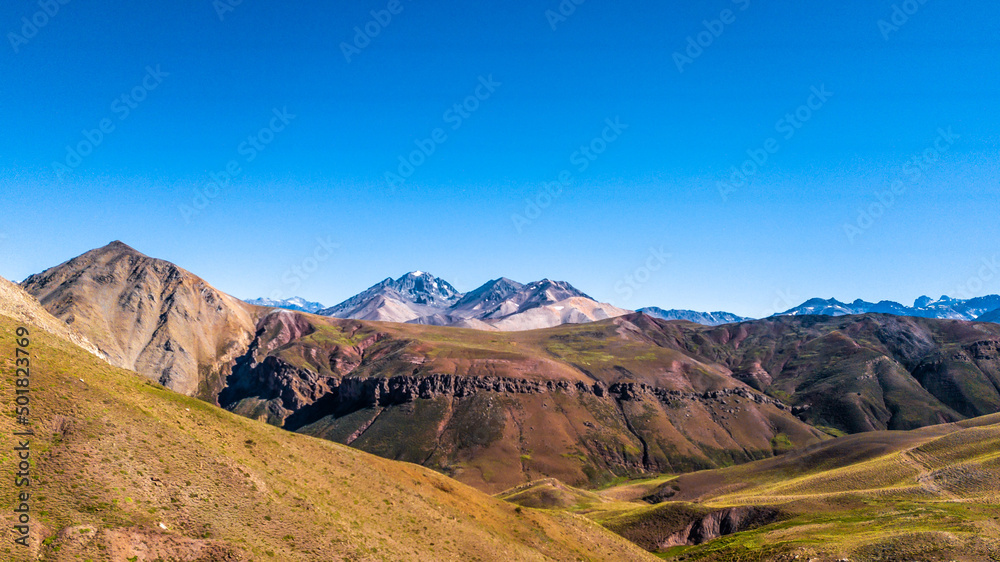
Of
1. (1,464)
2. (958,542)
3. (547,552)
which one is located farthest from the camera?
(958,542)

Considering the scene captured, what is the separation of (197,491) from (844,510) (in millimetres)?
111406

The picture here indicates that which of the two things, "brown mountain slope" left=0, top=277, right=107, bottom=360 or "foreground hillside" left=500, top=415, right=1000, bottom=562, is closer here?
"brown mountain slope" left=0, top=277, right=107, bottom=360

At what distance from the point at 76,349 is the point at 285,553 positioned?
3468 cm

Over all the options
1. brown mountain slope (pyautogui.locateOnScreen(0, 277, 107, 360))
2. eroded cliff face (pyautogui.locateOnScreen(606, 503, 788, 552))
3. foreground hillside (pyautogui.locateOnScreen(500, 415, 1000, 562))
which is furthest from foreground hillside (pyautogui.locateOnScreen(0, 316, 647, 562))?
eroded cliff face (pyautogui.locateOnScreen(606, 503, 788, 552))

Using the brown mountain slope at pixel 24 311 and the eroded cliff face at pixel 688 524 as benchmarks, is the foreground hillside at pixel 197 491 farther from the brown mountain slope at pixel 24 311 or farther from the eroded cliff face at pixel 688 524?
the eroded cliff face at pixel 688 524

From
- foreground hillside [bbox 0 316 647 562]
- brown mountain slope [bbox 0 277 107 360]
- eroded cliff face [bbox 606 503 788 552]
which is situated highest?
brown mountain slope [bbox 0 277 107 360]

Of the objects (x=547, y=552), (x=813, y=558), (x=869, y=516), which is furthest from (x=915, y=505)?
(x=547, y=552)

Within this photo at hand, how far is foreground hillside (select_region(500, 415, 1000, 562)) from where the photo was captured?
78312mm

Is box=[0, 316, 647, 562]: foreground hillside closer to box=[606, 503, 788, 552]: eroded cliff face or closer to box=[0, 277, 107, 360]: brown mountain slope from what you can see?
box=[0, 277, 107, 360]: brown mountain slope

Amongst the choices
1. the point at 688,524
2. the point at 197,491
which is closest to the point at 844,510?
the point at 688,524

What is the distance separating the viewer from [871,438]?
188 m

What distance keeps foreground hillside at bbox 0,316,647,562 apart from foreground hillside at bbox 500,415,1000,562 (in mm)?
39312

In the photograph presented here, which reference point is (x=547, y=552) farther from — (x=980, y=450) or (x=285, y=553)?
(x=980, y=450)

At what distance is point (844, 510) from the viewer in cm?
10750
